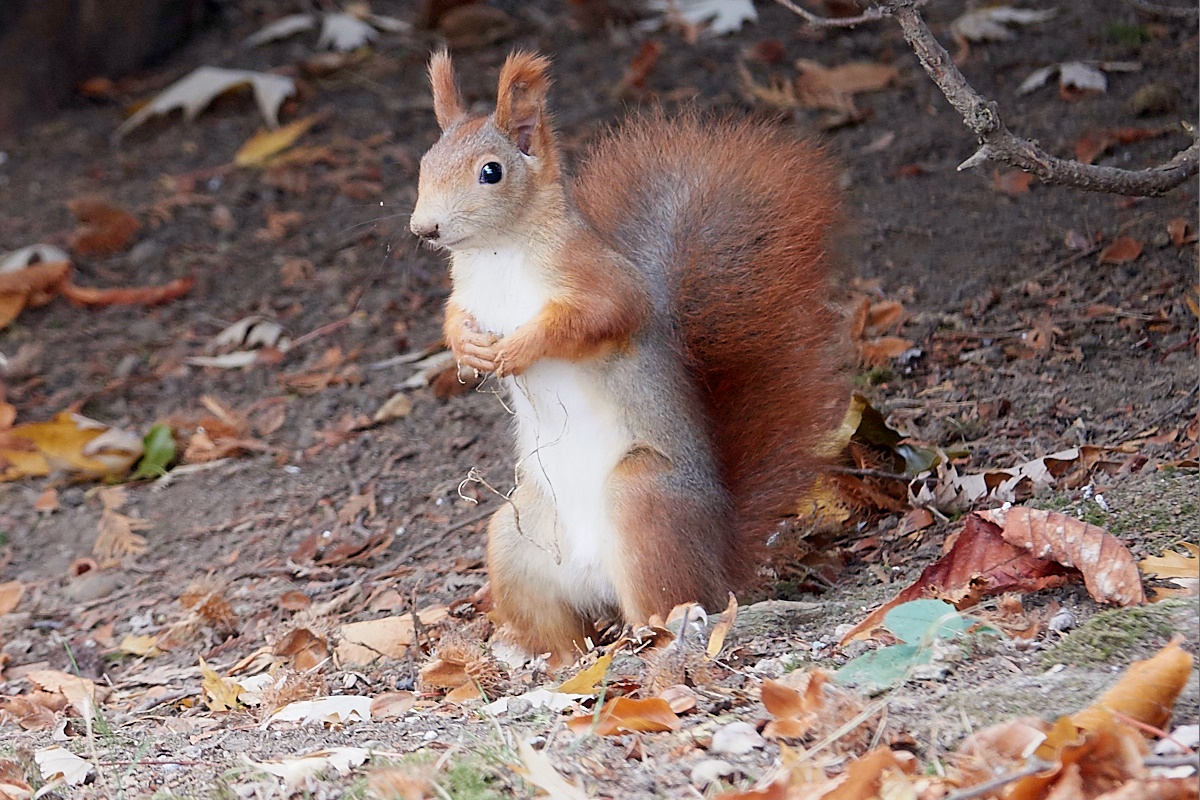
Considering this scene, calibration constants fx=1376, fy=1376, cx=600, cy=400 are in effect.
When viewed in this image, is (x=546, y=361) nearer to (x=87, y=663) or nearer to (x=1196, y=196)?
(x=87, y=663)

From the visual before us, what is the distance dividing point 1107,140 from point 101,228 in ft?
11.2

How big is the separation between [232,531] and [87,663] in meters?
0.60

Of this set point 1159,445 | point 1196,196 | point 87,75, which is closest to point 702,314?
point 1159,445

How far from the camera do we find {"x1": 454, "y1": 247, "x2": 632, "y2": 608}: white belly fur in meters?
2.37

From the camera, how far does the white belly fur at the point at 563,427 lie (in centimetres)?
237

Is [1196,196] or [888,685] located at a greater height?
[1196,196]

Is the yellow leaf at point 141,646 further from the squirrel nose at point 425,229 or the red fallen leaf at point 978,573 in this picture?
the red fallen leaf at point 978,573

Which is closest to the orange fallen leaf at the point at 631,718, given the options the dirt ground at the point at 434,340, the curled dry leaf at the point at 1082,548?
the dirt ground at the point at 434,340

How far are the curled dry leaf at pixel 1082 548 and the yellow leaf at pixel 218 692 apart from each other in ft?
4.49

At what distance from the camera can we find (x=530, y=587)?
100 inches

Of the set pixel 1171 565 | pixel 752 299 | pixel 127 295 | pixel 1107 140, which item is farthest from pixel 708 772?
pixel 127 295

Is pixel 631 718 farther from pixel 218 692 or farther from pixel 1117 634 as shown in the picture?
pixel 218 692

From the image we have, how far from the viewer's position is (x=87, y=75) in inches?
239

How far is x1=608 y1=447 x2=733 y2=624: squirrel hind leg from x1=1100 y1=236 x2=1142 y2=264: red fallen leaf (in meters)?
1.69
